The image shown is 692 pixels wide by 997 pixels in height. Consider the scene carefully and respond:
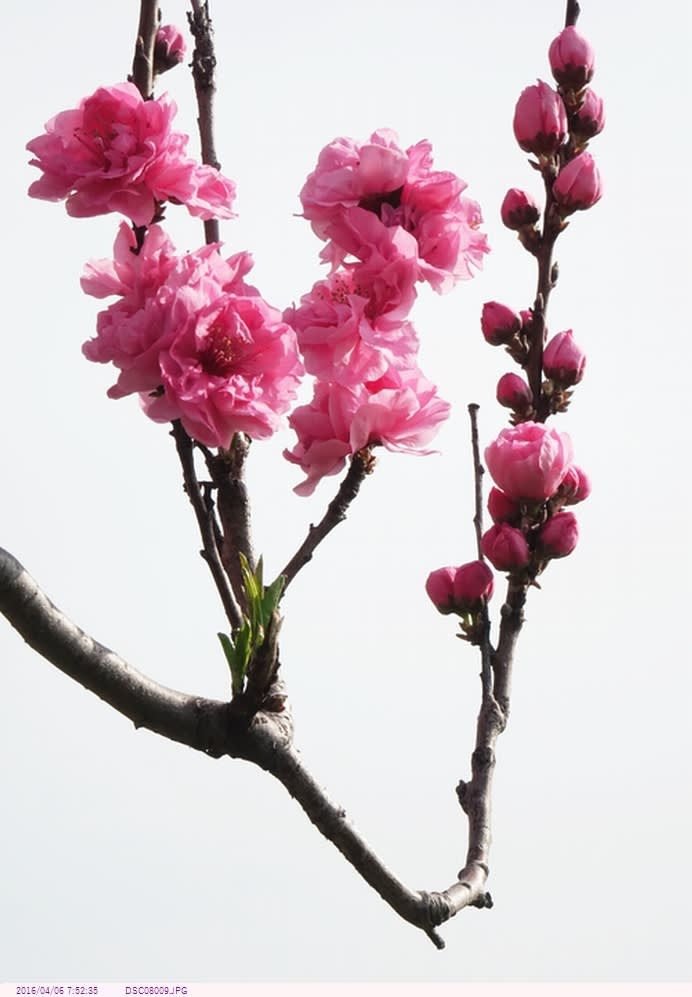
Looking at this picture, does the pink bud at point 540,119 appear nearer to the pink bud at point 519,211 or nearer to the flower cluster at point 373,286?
the pink bud at point 519,211

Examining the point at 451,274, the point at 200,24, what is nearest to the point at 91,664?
the point at 451,274

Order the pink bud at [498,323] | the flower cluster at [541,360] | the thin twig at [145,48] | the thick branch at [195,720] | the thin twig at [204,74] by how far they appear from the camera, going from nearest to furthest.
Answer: the thick branch at [195,720], the thin twig at [145,48], the thin twig at [204,74], the flower cluster at [541,360], the pink bud at [498,323]

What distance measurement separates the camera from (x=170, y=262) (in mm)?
1249

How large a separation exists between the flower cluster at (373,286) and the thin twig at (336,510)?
0.05ft

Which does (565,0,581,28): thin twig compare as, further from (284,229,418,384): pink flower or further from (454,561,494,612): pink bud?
(454,561,494,612): pink bud

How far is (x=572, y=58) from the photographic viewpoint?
1.64m

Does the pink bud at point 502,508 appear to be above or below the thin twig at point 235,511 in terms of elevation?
above

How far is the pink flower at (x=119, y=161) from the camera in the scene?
125 centimetres

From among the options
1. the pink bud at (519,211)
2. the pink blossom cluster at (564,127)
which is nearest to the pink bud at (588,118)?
the pink blossom cluster at (564,127)

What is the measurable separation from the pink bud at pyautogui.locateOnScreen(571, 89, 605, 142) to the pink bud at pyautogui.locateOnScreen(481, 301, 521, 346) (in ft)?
0.78

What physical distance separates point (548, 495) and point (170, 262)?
0.53 metres

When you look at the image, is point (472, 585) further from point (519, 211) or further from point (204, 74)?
point (204, 74)

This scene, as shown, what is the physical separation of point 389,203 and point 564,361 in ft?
1.20

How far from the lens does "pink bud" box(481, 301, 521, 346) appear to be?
1.62m
